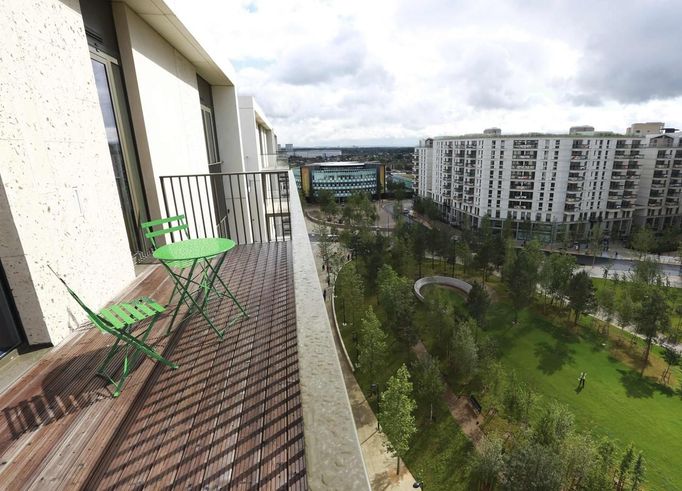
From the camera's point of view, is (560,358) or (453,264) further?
(453,264)

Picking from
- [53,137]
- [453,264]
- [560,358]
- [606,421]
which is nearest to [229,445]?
[53,137]

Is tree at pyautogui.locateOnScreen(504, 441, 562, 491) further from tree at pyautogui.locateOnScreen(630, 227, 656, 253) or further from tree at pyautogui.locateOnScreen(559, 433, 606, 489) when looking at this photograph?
tree at pyautogui.locateOnScreen(630, 227, 656, 253)

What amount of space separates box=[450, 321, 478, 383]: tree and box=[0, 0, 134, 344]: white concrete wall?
15828 millimetres

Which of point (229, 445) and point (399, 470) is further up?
point (229, 445)

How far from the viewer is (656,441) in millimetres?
15000

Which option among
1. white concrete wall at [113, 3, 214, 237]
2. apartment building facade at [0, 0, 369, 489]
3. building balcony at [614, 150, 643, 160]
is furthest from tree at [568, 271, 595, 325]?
building balcony at [614, 150, 643, 160]

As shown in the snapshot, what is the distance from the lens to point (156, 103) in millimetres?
6508

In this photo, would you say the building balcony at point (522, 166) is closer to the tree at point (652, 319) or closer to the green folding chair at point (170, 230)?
the tree at point (652, 319)

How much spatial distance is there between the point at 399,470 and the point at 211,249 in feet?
45.1

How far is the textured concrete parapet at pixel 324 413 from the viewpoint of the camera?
4.08ft

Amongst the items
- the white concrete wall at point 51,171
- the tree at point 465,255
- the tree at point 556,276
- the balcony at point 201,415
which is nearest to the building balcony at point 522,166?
the tree at point 465,255

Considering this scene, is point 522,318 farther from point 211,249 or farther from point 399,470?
point 211,249

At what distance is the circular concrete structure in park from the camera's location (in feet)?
91.8

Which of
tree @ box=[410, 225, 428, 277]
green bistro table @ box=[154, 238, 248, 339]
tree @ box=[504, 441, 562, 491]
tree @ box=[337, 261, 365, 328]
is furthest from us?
tree @ box=[410, 225, 428, 277]
